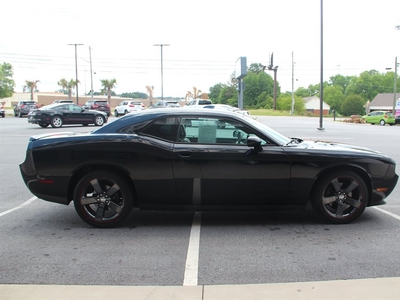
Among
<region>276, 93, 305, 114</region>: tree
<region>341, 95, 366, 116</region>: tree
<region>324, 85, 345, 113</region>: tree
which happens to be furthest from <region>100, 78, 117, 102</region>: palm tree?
<region>324, 85, 345, 113</region>: tree

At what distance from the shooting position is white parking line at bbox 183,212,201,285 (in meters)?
3.46

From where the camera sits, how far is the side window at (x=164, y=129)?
16.0ft

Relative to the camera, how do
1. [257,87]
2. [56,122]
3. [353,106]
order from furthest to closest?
[257,87], [353,106], [56,122]

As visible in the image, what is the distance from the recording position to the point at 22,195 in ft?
22.1

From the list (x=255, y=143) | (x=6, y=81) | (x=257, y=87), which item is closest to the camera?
(x=255, y=143)

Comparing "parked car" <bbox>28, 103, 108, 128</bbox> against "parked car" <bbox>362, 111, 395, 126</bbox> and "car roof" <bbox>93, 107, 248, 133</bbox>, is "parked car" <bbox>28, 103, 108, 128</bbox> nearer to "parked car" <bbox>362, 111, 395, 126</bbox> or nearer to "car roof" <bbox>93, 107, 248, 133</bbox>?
"car roof" <bbox>93, 107, 248, 133</bbox>

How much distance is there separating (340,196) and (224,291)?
7.91 ft

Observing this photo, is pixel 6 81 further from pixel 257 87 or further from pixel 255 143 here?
pixel 257 87

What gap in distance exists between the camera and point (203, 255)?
398 cm

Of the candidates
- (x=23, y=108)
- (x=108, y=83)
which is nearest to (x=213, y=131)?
(x=23, y=108)

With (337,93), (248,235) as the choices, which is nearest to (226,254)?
(248,235)

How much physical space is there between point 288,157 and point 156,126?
5.77ft

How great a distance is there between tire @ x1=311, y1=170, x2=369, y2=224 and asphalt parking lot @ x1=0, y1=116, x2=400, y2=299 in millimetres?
148

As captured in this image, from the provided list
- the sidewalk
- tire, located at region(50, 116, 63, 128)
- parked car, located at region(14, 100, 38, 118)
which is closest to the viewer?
the sidewalk
